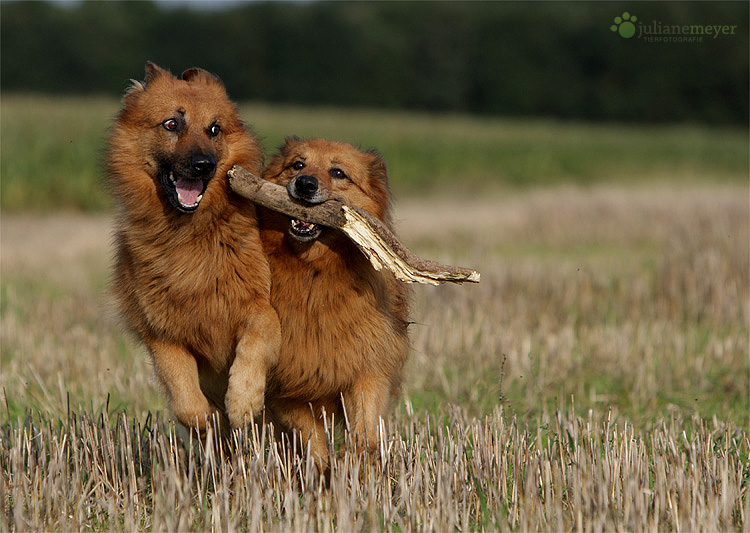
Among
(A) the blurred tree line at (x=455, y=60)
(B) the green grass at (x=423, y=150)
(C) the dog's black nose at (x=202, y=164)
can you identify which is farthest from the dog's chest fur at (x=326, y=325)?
(A) the blurred tree line at (x=455, y=60)

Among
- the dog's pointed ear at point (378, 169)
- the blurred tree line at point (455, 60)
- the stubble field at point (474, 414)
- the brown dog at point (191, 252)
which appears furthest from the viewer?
the blurred tree line at point (455, 60)

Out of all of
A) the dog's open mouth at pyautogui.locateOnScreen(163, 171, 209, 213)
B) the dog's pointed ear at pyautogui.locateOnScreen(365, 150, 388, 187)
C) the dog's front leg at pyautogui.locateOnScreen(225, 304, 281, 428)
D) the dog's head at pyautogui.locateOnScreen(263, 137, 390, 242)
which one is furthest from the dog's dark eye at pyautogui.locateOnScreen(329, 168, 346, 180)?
the dog's front leg at pyautogui.locateOnScreen(225, 304, 281, 428)

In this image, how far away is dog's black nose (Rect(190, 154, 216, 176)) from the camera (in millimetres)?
4266

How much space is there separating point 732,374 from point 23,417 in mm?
5120

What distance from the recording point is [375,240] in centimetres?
436

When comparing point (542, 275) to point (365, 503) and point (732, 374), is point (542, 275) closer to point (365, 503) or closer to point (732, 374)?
point (732, 374)

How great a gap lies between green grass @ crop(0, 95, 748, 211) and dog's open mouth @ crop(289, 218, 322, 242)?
11619mm

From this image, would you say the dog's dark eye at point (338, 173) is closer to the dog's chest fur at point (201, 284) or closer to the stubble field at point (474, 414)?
the dog's chest fur at point (201, 284)

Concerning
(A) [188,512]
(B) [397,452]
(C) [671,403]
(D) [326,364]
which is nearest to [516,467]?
(B) [397,452]

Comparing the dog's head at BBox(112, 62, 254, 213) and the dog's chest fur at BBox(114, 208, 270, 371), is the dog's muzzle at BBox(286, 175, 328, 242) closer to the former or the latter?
the dog's chest fur at BBox(114, 208, 270, 371)

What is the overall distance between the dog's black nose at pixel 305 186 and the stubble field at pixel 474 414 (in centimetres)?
119

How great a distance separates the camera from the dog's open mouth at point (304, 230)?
4488 millimetres

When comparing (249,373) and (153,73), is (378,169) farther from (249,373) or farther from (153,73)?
(249,373)

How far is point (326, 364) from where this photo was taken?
4.47m
